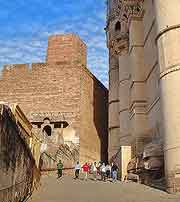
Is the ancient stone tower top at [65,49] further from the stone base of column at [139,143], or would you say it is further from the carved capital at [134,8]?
the stone base of column at [139,143]

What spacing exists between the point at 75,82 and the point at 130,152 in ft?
45.6

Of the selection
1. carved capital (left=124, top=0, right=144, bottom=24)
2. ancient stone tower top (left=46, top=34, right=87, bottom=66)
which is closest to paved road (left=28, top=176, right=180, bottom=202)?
carved capital (left=124, top=0, right=144, bottom=24)

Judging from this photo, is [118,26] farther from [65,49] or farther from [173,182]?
[173,182]

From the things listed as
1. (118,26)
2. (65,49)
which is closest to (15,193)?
(118,26)

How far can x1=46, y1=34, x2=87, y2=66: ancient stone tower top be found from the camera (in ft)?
109

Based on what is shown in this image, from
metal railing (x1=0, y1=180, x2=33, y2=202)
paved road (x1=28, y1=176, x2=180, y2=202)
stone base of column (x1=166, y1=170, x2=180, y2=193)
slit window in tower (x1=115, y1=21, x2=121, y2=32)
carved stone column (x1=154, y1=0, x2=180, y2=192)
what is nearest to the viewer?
metal railing (x1=0, y1=180, x2=33, y2=202)

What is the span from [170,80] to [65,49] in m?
22.3

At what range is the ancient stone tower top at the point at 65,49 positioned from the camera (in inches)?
1307

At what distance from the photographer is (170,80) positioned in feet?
38.8

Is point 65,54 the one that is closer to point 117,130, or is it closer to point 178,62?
point 117,130

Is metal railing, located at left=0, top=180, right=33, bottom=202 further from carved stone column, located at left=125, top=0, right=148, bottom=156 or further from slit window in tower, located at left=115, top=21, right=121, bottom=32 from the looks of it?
slit window in tower, located at left=115, top=21, right=121, bottom=32

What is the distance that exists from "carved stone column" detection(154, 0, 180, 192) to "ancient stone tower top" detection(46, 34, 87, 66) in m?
20.0

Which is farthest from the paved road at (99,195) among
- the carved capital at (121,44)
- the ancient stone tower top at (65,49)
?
the ancient stone tower top at (65,49)

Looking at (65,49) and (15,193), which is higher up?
(65,49)
